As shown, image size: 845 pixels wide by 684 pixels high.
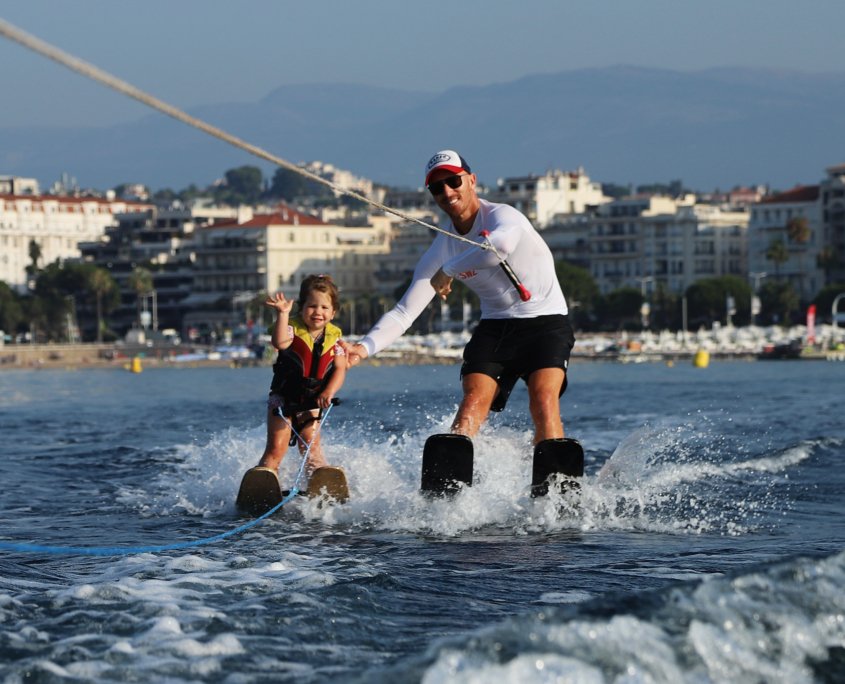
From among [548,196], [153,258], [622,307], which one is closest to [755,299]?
[622,307]

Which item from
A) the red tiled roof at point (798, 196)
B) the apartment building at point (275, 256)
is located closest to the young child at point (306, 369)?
the red tiled roof at point (798, 196)

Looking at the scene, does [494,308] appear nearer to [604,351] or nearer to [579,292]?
[604,351]

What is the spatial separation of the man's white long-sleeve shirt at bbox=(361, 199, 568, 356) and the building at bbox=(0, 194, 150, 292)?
171 meters

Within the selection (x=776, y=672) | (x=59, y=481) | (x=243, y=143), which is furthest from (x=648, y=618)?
(x=59, y=481)

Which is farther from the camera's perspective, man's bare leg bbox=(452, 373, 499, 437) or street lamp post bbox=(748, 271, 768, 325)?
street lamp post bbox=(748, 271, 768, 325)

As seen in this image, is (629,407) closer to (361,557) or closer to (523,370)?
(523,370)

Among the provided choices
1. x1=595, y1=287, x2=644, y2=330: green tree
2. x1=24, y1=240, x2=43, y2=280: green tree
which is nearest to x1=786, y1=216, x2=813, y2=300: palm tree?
x1=595, y1=287, x2=644, y2=330: green tree

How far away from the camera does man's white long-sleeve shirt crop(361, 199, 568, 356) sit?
932cm

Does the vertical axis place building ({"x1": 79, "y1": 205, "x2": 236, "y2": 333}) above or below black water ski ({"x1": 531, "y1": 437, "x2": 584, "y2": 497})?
above

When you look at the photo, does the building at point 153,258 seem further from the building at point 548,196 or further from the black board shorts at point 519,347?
the black board shorts at point 519,347

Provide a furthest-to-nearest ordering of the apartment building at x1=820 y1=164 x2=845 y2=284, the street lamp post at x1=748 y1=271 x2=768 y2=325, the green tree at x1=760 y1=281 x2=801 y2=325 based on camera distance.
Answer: the apartment building at x1=820 y1=164 x2=845 y2=284, the green tree at x1=760 y1=281 x2=801 y2=325, the street lamp post at x1=748 y1=271 x2=768 y2=325

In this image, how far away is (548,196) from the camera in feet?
563

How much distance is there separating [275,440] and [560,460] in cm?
184

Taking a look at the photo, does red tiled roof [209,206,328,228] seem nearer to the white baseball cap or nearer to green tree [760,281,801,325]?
green tree [760,281,801,325]
